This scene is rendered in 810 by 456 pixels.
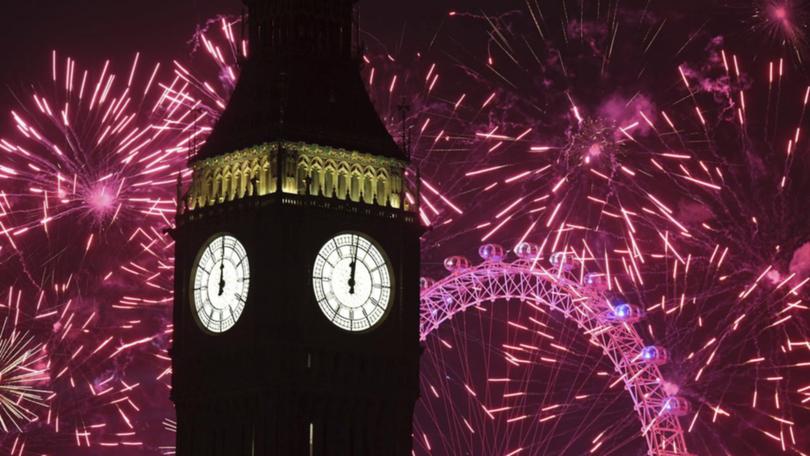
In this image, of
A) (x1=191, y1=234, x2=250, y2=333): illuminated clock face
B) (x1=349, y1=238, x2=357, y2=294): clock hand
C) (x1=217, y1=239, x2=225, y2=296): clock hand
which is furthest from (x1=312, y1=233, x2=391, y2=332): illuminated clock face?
(x1=217, y1=239, x2=225, y2=296): clock hand

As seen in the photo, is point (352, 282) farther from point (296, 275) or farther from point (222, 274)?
point (222, 274)

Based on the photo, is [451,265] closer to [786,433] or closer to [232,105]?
[786,433]

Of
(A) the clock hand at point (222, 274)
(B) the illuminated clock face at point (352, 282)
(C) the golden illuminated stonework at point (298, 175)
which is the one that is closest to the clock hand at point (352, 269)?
(B) the illuminated clock face at point (352, 282)

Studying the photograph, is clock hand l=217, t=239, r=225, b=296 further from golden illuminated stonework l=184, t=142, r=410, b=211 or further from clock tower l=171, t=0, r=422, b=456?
golden illuminated stonework l=184, t=142, r=410, b=211

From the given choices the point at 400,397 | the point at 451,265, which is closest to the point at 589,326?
the point at 451,265

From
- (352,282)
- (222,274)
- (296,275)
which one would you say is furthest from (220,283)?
(352,282)
